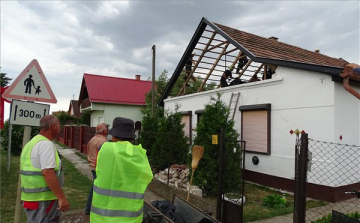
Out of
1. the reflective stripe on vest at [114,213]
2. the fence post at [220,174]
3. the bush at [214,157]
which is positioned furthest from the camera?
the bush at [214,157]

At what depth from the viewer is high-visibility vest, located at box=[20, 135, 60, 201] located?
9.82 feet

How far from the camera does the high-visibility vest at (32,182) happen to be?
2.99 m

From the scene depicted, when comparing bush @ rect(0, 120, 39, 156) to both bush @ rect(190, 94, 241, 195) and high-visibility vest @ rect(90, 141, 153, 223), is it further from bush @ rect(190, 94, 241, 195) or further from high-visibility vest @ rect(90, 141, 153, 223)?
high-visibility vest @ rect(90, 141, 153, 223)

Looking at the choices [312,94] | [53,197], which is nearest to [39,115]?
[53,197]

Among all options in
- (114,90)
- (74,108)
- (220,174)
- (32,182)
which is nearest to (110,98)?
(114,90)

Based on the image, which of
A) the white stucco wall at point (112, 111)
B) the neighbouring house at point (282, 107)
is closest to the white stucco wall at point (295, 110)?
the neighbouring house at point (282, 107)

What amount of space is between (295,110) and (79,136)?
617 inches

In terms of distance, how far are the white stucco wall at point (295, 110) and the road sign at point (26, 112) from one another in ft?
20.8

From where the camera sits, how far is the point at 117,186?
8.13ft

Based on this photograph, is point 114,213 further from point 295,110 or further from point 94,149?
point 295,110

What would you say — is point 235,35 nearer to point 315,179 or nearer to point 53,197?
point 315,179

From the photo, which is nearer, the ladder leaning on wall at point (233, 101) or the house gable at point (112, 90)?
Answer: the ladder leaning on wall at point (233, 101)

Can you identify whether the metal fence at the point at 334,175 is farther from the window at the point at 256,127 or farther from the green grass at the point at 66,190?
the green grass at the point at 66,190

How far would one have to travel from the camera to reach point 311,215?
222 inches
